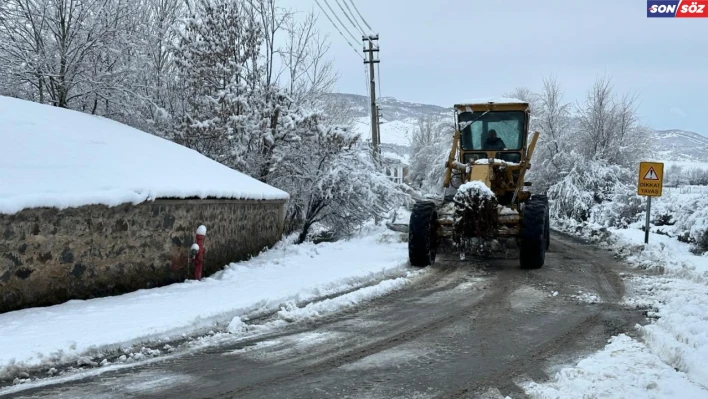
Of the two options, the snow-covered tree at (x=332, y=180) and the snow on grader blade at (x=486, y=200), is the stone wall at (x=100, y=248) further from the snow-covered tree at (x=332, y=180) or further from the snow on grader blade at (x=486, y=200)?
the snow-covered tree at (x=332, y=180)

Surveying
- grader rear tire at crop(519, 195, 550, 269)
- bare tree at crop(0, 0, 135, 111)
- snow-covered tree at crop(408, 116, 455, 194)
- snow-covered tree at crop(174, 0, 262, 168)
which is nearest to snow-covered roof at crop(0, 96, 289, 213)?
bare tree at crop(0, 0, 135, 111)

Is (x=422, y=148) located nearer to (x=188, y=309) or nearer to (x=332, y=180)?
(x=332, y=180)

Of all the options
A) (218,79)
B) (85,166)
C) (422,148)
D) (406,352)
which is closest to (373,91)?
(218,79)

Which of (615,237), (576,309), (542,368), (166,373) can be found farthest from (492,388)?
(615,237)

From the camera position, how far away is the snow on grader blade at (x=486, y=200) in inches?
408

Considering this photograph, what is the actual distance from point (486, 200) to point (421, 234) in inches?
52.0

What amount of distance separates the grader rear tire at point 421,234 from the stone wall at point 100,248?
341 centimetres

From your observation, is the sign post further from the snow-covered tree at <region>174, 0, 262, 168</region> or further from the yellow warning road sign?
the snow-covered tree at <region>174, 0, 262, 168</region>

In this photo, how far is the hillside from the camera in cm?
4538

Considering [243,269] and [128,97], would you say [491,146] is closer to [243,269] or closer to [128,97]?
[243,269]

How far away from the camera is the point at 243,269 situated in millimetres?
10438

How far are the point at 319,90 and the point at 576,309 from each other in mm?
13819

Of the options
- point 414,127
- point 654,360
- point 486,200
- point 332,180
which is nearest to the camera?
point 654,360

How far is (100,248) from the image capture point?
754cm
